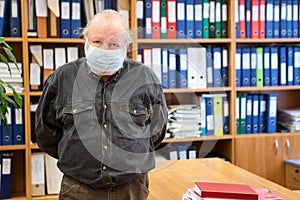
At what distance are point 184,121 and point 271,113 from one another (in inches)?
34.8

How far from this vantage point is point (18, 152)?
353 cm

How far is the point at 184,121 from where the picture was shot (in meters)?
3.29

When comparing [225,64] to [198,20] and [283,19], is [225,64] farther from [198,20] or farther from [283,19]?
[283,19]

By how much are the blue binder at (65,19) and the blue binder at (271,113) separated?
1618 millimetres

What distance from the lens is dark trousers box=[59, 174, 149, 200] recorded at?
1795 millimetres

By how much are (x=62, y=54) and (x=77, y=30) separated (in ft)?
0.64

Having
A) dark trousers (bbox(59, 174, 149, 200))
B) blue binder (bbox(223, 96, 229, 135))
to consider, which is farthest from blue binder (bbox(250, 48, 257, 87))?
dark trousers (bbox(59, 174, 149, 200))

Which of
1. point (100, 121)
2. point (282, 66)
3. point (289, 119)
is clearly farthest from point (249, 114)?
point (100, 121)

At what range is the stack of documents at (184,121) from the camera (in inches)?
123

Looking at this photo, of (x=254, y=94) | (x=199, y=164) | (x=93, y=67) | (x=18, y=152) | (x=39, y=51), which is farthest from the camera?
(x=254, y=94)

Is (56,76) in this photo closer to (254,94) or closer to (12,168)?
(12,168)

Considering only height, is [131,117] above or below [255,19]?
below

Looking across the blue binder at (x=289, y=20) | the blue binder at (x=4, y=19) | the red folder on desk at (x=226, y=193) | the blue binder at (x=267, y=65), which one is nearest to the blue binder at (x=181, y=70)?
the blue binder at (x=267, y=65)

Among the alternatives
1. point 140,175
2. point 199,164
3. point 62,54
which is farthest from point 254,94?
point 140,175
